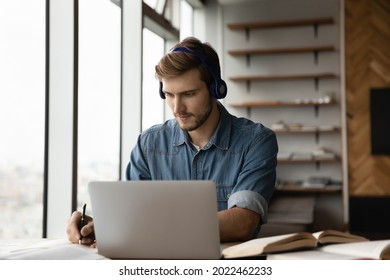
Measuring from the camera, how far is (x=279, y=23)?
5.45 m

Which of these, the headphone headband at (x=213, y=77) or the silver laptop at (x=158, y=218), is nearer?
the silver laptop at (x=158, y=218)

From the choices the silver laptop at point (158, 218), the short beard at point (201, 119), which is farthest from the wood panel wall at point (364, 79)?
the silver laptop at point (158, 218)

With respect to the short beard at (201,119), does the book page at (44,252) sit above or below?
below

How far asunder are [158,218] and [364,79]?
4.50 meters

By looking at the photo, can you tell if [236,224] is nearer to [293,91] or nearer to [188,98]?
[188,98]

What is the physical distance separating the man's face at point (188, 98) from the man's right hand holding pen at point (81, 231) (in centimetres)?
51

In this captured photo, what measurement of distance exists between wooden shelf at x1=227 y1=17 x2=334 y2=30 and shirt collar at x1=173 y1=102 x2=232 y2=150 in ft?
13.0

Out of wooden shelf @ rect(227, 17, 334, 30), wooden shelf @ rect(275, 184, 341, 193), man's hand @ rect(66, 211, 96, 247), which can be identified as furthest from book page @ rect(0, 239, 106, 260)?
wooden shelf @ rect(227, 17, 334, 30)

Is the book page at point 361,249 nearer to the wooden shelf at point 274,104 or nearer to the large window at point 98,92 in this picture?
the large window at point 98,92

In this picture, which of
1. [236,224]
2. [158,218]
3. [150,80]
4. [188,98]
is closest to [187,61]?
[188,98]

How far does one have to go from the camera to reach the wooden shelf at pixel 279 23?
17.6 feet

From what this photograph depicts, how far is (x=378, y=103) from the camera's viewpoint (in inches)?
195

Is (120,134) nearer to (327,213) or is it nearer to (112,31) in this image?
(112,31)

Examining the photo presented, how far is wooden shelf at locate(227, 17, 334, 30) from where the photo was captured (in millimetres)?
5352
